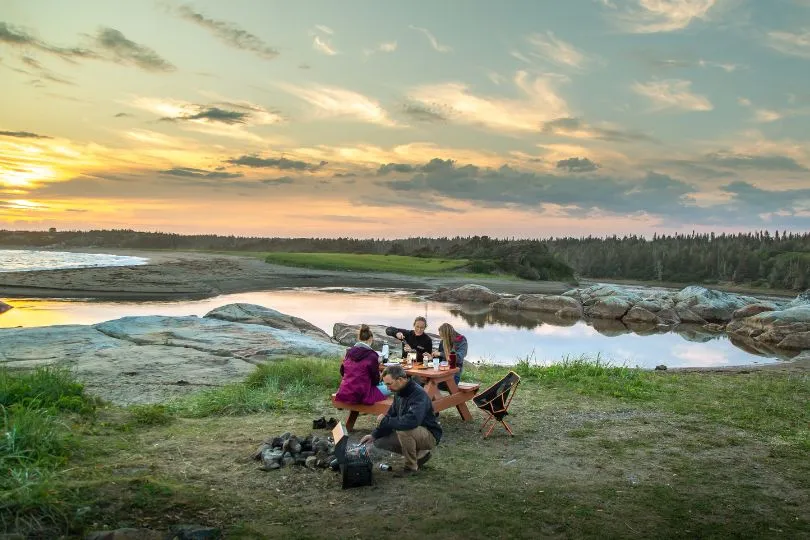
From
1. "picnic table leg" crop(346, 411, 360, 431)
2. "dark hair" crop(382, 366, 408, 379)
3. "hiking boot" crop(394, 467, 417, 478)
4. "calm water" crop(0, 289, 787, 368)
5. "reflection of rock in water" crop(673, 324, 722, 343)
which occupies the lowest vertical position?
"calm water" crop(0, 289, 787, 368)

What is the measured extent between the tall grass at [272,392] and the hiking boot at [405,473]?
366cm

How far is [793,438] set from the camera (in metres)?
9.95

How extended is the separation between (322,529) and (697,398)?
383 inches

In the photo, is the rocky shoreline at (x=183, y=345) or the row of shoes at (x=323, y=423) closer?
the row of shoes at (x=323, y=423)

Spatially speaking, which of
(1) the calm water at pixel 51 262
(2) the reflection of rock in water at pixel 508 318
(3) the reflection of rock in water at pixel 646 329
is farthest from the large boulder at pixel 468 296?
(1) the calm water at pixel 51 262

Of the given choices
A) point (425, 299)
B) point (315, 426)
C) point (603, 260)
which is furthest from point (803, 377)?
point (603, 260)

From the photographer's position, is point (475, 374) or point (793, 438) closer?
point (793, 438)

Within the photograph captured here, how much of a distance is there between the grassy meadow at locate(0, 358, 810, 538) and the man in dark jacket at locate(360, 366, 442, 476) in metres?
0.26

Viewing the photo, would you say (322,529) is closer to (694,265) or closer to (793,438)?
(793,438)

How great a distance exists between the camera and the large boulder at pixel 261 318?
73.9ft

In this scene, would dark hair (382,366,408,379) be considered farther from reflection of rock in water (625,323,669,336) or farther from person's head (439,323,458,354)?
reflection of rock in water (625,323,669,336)

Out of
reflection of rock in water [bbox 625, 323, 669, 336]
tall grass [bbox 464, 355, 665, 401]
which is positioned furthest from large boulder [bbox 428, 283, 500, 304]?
tall grass [bbox 464, 355, 665, 401]

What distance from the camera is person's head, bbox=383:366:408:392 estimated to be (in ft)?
25.3

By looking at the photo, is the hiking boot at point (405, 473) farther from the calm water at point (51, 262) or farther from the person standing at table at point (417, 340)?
the calm water at point (51, 262)
